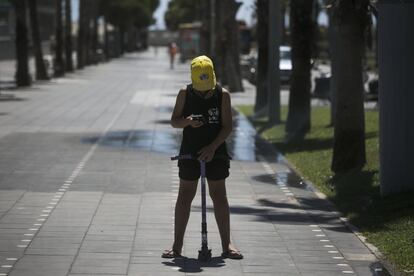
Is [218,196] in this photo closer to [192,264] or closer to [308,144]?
[192,264]

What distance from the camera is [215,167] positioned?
7984 millimetres

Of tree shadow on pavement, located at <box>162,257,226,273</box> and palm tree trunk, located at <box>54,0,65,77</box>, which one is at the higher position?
palm tree trunk, located at <box>54,0,65,77</box>

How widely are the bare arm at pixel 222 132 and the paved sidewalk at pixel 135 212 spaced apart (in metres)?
0.89

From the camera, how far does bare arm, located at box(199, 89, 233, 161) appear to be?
25.6 feet

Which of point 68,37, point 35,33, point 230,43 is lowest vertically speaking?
point 230,43

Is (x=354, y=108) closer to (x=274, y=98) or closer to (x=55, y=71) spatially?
(x=274, y=98)

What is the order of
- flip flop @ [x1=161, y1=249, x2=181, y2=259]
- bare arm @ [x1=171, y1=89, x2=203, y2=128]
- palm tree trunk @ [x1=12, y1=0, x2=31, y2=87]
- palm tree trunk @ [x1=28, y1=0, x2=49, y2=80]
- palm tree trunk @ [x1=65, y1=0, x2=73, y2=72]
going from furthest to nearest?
1. palm tree trunk @ [x1=65, y1=0, x2=73, y2=72]
2. palm tree trunk @ [x1=28, y1=0, x2=49, y2=80]
3. palm tree trunk @ [x1=12, y1=0, x2=31, y2=87]
4. flip flop @ [x1=161, y1=249, x2=181, y2=259]
5. bare arm @ [x1=171, y1=89, x2=203, y2=128]

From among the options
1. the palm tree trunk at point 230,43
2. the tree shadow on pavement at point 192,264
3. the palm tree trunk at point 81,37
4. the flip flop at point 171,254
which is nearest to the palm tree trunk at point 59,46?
the palm tree trunk at point 81,37

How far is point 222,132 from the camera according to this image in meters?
7.89

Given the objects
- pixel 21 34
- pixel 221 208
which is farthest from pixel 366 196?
pixel 21 34

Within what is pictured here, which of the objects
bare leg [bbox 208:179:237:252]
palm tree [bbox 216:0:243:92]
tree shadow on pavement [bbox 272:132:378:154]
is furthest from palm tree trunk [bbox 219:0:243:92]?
bare leg [bbox 208:179:237:252]

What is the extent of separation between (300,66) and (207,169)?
469 inches

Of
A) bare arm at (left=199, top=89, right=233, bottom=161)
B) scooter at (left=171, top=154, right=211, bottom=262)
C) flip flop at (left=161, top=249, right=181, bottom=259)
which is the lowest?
flip flop at (left=161, top=249, right=181, bottom=259)

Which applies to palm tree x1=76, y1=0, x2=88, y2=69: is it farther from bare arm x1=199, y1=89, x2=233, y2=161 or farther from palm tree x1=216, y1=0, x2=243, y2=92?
bare arm x1=199, y1=89, x2=233, y2=161
